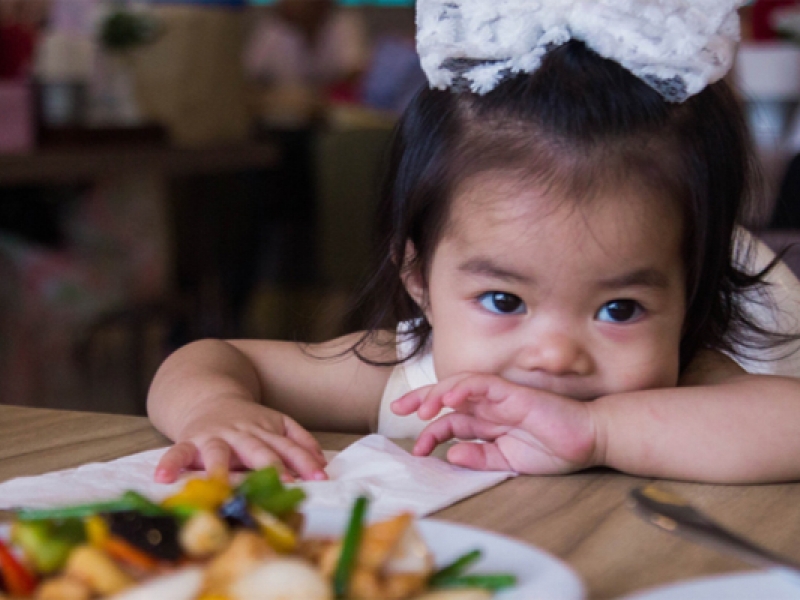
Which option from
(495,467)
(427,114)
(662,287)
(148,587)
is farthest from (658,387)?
(148,587)

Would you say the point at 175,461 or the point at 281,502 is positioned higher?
the point at 281,502

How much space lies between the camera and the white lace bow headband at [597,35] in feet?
2.77

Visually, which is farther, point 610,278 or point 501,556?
point 610,278

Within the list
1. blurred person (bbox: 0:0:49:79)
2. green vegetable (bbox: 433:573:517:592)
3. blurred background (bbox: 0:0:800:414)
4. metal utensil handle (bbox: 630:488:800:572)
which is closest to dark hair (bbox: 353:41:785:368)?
metal utensil handle (bbox: 630:488:800:572)

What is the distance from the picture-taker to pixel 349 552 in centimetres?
43

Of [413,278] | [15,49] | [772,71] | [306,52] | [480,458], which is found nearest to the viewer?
[480,458]

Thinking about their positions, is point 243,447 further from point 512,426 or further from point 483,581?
point 483,581

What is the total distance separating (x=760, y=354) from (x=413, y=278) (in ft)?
1.46

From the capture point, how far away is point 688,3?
2.83 feet

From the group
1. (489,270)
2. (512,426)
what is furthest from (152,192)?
(512,426)

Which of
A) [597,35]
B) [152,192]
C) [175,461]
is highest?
[597,35]

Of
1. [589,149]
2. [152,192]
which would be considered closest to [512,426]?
[589,149]

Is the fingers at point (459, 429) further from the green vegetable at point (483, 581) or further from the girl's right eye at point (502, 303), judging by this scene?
the green vegetable at point (483, 581)

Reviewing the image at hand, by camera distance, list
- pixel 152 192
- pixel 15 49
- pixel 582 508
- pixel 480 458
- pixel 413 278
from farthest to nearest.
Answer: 1. pixel 152 192
2. pixel 15 49
3. pixel 413 278
4. pixel 480 458
5. pixel 582 508
